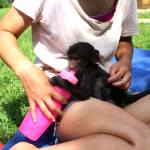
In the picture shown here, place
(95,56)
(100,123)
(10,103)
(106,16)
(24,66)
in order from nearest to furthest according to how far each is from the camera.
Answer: (100,123) < (24,66) < (95,56) < (106,16) < (10,103)

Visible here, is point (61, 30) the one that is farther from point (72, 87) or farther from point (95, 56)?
point (72, 87)

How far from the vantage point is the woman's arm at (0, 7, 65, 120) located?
1881 mm

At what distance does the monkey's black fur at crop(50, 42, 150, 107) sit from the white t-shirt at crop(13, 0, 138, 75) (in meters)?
0.10

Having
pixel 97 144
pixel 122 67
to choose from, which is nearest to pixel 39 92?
pixel 97 144

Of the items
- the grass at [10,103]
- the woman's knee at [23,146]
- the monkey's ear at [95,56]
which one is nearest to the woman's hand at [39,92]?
the woman's knee at [23,146]

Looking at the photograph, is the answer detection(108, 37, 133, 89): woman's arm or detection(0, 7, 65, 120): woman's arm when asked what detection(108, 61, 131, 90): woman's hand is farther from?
detection(0, 7, 65, 120): woman's arm

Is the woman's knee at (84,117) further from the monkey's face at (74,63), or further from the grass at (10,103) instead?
the grass at (10,103)

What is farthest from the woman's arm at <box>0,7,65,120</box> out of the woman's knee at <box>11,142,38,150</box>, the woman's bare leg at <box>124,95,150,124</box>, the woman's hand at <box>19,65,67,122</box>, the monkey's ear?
the woman's bare leg at <box>124,95,150,124</box>

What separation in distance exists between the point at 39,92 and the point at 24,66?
0.15m

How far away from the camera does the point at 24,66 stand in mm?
1961

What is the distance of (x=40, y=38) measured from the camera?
219cm

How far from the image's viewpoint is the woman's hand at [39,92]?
6.15 ft

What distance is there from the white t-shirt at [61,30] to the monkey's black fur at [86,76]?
100mm

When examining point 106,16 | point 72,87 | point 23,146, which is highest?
point 106,16
